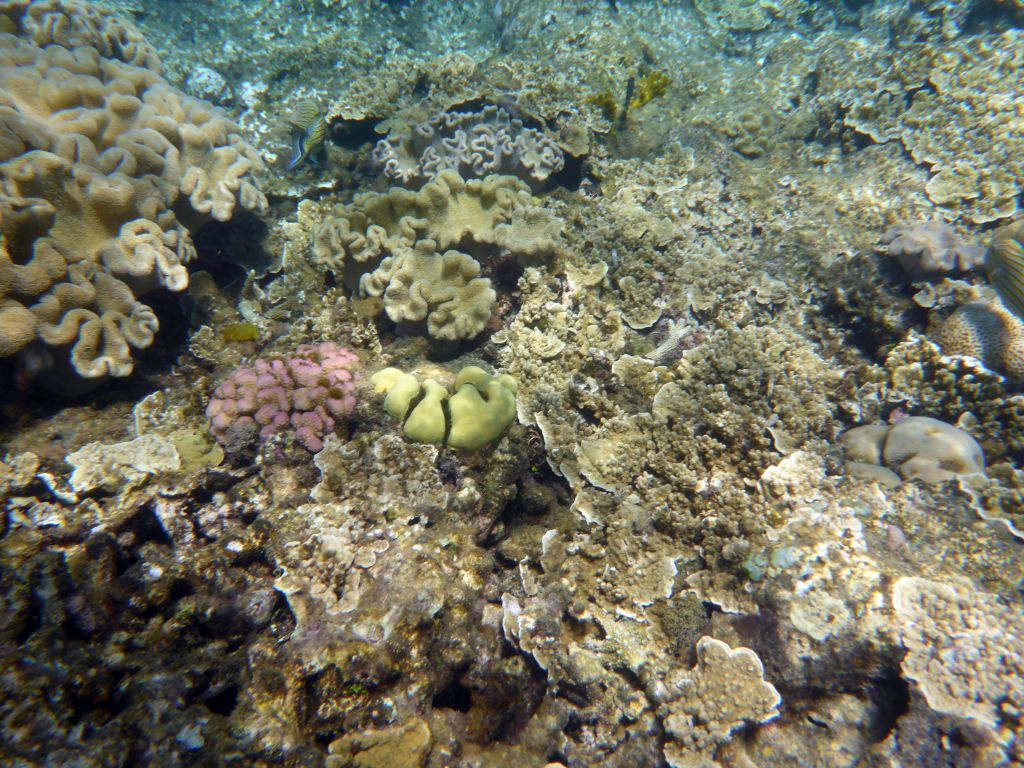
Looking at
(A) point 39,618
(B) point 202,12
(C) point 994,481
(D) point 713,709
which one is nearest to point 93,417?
(A) point 39,618

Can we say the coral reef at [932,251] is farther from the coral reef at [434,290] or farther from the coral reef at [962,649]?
the coral reef at [434,290]

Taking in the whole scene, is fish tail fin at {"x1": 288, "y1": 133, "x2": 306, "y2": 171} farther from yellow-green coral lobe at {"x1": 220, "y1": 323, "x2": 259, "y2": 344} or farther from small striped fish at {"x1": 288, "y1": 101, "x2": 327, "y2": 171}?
yellow-green coral lobe at {"x1": 220, "y1": 323, "x2": 259, "y2": 344}

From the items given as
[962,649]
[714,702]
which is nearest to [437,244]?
[714,702]

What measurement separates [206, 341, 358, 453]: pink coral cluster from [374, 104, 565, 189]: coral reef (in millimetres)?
2936

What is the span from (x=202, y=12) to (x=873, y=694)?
53.6ft

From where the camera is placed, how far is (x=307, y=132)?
21.1 ft

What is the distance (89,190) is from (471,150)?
3.58 metres

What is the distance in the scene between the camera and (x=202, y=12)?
11.5m

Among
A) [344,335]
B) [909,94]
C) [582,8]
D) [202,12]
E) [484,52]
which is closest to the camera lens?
[344,335]

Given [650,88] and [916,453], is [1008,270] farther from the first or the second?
[650,88]

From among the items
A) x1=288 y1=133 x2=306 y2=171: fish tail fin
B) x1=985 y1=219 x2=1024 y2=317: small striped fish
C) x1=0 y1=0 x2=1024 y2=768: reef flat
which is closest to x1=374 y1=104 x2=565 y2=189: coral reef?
x1=0 y1=0 x2=1024 y2=768: reef flat

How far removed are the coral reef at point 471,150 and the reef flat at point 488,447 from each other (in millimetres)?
44

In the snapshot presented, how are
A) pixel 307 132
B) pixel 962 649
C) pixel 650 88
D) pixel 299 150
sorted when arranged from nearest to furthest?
1. pixel 962 649
2. pixel 299 150
3. pixel 307 132
4. pixel 650 88

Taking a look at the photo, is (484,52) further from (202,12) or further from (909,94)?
(909,94)
